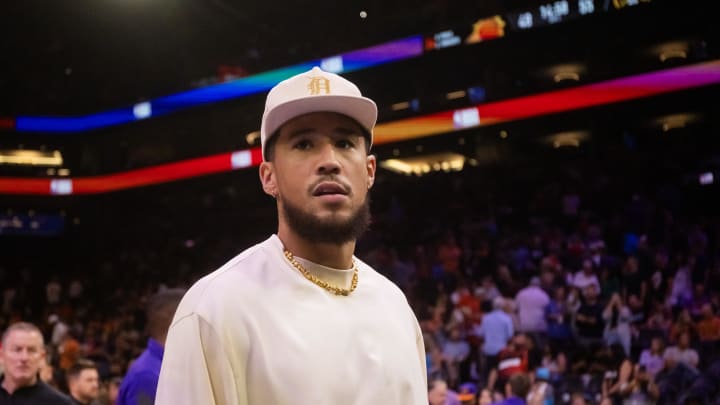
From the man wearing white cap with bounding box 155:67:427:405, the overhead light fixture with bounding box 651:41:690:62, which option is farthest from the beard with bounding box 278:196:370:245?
the overhead light fixture with bounding box 651:41:690:62

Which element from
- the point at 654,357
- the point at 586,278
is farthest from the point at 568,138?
the point at 654,357

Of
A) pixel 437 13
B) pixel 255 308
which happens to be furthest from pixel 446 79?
pixel 255 308

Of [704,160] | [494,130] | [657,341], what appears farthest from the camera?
[494,130]

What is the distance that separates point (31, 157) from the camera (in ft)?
75.0

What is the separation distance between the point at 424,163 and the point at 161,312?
1512 cm

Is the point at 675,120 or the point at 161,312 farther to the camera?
the point at 675,120

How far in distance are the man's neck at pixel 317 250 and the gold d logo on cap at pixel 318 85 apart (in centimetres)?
32

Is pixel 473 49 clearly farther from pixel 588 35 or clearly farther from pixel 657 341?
pixel 657 341

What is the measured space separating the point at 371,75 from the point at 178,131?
5.92m

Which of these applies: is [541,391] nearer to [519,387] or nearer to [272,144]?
[519,387]

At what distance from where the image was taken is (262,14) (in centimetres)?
2064

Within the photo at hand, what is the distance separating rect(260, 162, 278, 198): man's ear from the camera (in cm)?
209

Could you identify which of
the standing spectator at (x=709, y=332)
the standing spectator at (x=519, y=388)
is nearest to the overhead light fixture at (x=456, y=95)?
the standing spectator at (x=709, y=332)

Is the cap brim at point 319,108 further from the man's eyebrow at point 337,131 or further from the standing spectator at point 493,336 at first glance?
the standing spectator at point 493,336
